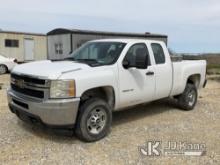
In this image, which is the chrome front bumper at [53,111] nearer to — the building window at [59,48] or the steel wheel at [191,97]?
the steel wheel at [191,97]

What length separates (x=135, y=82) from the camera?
19.5ft

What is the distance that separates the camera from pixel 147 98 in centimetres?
638

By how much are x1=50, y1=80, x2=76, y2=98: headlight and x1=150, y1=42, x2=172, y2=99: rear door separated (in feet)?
7.77

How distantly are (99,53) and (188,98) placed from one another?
313 cm

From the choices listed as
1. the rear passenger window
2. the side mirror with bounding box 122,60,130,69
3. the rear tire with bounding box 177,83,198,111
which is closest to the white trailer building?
the rear tire with bounding box 177,83,198,111

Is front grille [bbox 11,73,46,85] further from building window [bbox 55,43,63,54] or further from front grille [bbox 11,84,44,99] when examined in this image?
building window [bbox 55,43,63,54]

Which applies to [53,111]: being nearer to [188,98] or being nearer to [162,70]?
[162,70]

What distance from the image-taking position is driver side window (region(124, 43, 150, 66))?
5.89 meters

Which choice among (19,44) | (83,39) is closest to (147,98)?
(83,39)

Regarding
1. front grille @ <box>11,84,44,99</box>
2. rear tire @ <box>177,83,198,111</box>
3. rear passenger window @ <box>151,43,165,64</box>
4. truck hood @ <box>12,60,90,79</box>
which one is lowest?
rear tire @ <box>177,83,198,111</box>

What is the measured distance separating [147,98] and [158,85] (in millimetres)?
422

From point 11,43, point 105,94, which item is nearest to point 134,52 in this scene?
point 105,94

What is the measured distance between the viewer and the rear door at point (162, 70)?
6566 mm

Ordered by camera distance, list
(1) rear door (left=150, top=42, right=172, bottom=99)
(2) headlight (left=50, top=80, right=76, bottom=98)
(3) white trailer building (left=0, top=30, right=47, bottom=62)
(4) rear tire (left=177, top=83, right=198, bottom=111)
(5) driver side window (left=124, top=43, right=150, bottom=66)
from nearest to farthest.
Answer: (2) headlight (left=50, top=80, right=76, bottom=98), (5) driver side window (left=124, top=43, right=150, bottom=66), (1) rear door (left=150, top=42, right=172, bottom=99), (4) rear tire (left=177, top=83, right=198, bottom=111), (3) white trailer building (left=0, top=30, right=47, bottom=62)
